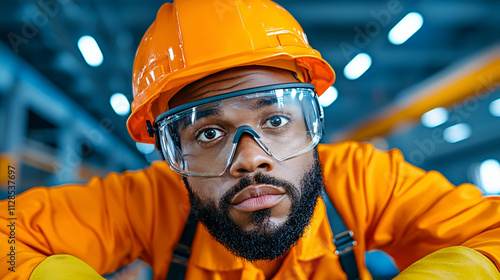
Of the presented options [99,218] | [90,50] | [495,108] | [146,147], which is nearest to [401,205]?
[99,218]

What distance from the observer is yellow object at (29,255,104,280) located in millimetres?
1109

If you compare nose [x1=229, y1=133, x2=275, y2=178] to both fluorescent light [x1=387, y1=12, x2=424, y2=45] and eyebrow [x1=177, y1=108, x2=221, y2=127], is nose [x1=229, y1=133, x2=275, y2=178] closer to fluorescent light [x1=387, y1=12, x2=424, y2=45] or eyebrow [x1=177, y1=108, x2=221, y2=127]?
eyebrow [x1=177, y1=108, x2=221, y2=127]

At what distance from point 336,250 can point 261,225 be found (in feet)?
1.28

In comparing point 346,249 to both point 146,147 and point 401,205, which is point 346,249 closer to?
point 401,205

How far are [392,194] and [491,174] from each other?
9024mm

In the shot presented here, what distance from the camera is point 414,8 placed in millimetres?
4312

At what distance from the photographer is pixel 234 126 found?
1.31 metres

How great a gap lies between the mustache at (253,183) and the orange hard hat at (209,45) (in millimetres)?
383

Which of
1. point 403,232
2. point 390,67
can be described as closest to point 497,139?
point 390,67

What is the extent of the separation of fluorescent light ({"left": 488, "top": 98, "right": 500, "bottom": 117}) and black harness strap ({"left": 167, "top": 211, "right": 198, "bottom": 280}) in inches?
264

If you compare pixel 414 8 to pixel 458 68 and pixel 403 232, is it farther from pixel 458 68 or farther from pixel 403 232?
pixel 403 232

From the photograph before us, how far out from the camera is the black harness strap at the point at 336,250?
4.81 feet
